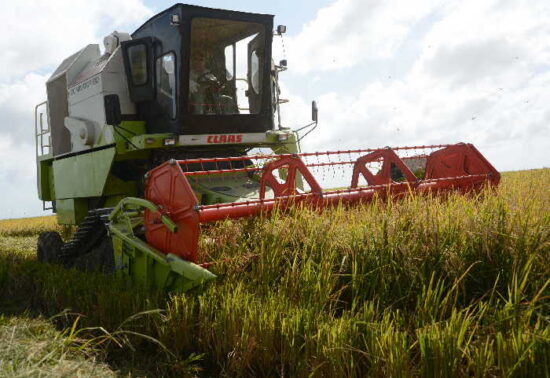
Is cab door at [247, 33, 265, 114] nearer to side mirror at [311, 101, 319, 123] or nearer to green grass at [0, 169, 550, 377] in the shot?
side mirror at [311, 101, 319, 123]

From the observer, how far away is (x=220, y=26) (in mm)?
5793

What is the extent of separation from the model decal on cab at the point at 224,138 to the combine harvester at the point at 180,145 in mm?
11

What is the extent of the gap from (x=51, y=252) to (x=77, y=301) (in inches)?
91.6

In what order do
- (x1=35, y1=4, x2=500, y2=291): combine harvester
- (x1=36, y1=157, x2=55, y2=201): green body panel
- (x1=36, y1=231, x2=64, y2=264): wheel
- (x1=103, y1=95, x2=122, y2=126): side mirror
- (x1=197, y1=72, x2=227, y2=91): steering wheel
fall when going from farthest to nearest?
(x1=36, y1=157, x2=55, y2=201): green body panel → (x1=36, y1=231, x2=64, y2=264): wheel → (x1=197, y1=72, x2=227, y2=91): steering wheel → (x1=103, y1=95, x2=122, y2=126): side mirror → (x1=35, y1=4, x2=500, y2=291): combine harvester

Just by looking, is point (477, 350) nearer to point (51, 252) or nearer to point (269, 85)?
point (269, 85)

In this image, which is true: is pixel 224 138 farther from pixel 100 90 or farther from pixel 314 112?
pixel 100 90

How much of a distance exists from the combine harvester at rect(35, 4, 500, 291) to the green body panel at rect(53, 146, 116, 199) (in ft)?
0.07

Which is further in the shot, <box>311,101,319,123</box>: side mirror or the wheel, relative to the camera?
<box>311,101,319,123</box>: side mirror

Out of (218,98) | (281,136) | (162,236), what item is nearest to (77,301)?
(162,236)

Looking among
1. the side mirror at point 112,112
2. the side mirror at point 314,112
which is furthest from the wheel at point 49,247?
the side mirror at point 314,112

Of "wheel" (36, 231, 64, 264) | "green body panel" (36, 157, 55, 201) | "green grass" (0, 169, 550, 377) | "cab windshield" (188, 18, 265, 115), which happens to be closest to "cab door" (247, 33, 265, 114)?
"cab windshield" (188, 18, 265, 115)

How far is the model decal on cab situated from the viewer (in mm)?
5726

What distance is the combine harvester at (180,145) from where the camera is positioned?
14.6 ft

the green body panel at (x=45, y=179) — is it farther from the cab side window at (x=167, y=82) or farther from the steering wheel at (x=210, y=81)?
the steering wheel at (x=210, y=81)
